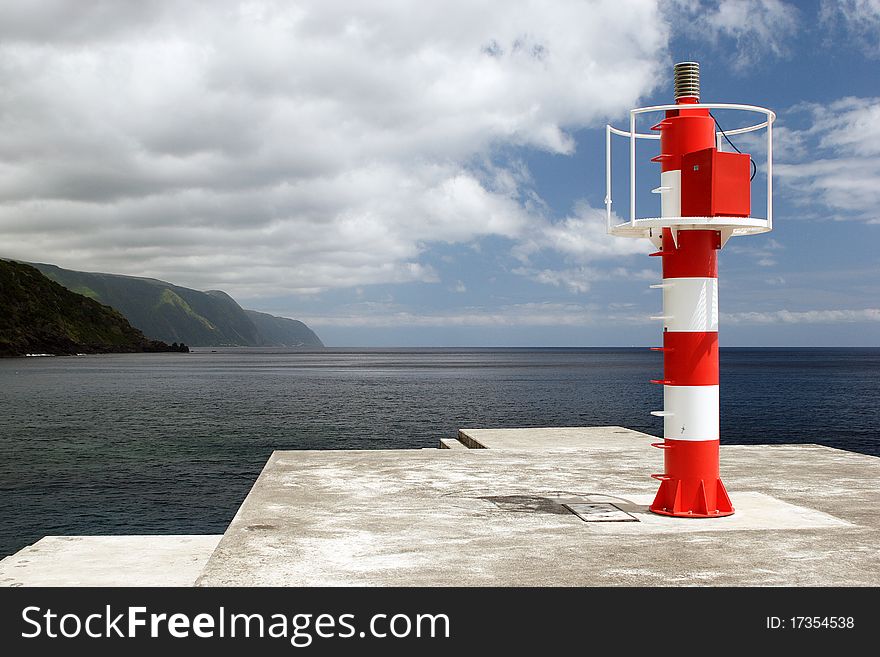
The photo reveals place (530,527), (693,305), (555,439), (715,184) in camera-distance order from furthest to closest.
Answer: (555,439), (693,305), (715,184), (530,527)

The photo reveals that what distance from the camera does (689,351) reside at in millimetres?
9523

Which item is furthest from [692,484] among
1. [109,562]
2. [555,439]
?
[555,439]

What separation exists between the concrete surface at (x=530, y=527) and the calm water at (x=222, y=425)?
1131 centimetres

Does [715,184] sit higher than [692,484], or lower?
higher

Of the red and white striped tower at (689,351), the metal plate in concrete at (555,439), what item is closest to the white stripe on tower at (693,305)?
the red and white striped tower at (689,351)

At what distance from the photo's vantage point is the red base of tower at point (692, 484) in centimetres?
941

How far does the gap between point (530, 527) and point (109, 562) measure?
5.74m

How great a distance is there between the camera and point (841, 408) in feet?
218

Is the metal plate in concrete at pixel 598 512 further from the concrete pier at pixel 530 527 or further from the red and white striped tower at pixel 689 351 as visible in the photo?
the red and white striped tower at pixel 689 351

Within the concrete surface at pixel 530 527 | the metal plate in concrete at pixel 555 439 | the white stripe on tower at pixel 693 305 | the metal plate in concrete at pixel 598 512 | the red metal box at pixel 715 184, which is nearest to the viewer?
the concrete surface at pixel 530 527

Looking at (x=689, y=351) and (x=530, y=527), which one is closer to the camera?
(x=530, y=527)

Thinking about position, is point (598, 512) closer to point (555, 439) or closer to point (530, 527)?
point (530, 527)

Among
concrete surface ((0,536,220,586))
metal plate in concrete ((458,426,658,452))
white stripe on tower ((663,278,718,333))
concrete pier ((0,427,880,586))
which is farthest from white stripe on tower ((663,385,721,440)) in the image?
concrete surface ((0,536,220,586))
